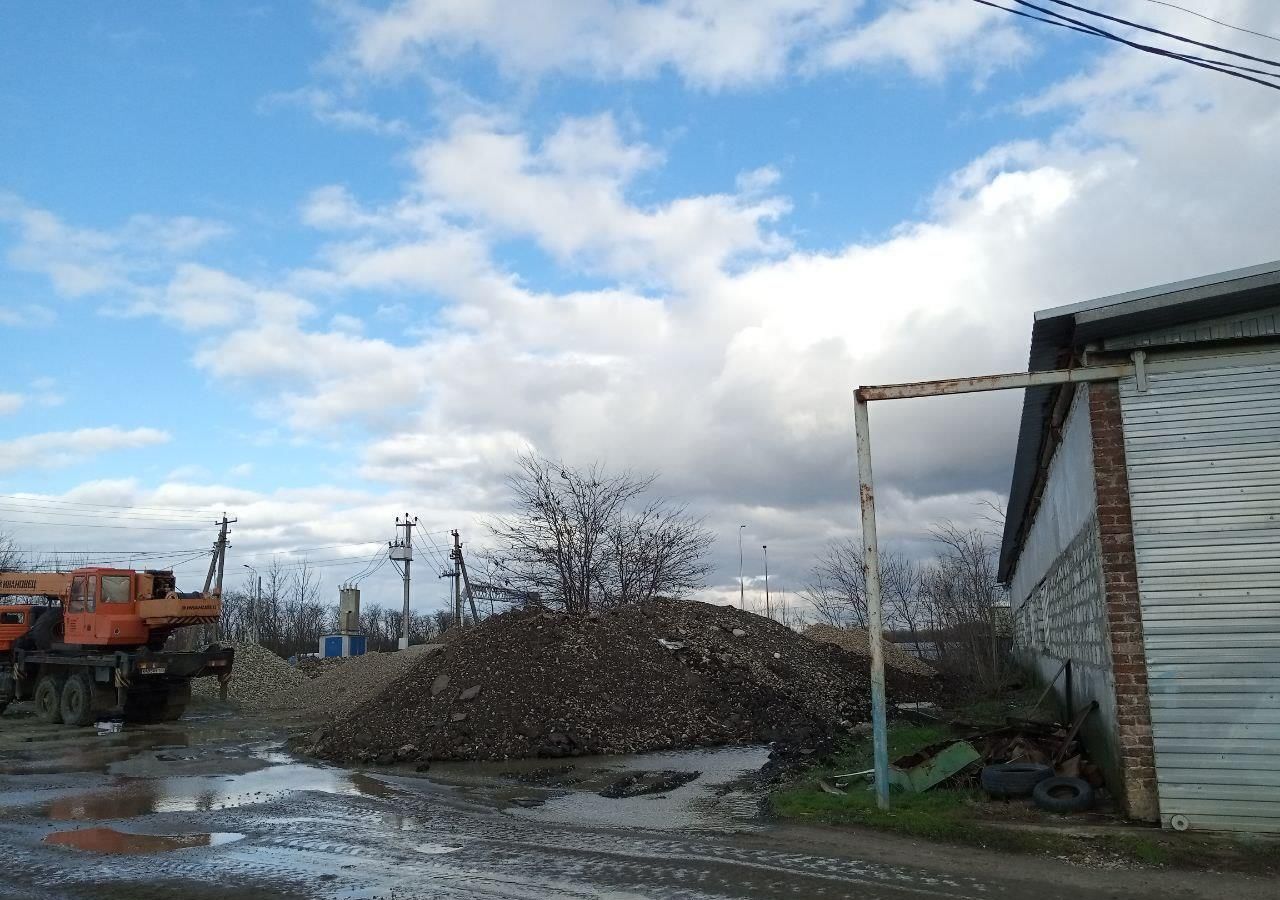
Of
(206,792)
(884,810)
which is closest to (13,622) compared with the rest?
(206,792)

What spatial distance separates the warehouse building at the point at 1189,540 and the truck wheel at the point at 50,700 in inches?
880

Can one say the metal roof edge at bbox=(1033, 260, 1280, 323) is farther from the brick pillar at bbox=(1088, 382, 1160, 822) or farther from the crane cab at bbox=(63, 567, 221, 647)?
the crane cab at bbox=(63, 567, 221, 647)

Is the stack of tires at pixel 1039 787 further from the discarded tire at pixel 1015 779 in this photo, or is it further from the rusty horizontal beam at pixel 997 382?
the rusty horizontal beam at pixel 997 382

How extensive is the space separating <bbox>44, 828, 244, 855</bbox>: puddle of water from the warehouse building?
8160 millimetres

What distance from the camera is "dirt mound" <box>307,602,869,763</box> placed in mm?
14477

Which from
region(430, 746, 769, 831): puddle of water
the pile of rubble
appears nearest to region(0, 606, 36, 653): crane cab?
the pile of rubble

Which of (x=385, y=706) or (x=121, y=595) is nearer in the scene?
(x=385, y=706)

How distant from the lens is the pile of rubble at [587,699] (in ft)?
47.4

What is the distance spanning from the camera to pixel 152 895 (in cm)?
682

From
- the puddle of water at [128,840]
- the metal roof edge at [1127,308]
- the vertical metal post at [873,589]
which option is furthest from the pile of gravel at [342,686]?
the metal roof edge at [1127,308]

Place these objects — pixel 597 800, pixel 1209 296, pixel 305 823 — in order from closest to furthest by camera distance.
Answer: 1. pixel 1209 296
2. pixel 305 823
3. pixel 597 800

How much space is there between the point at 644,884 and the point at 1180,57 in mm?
7919

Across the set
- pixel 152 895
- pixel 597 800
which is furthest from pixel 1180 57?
pixel 152 895

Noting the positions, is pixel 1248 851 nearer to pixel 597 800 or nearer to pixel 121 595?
pixel 597 800
